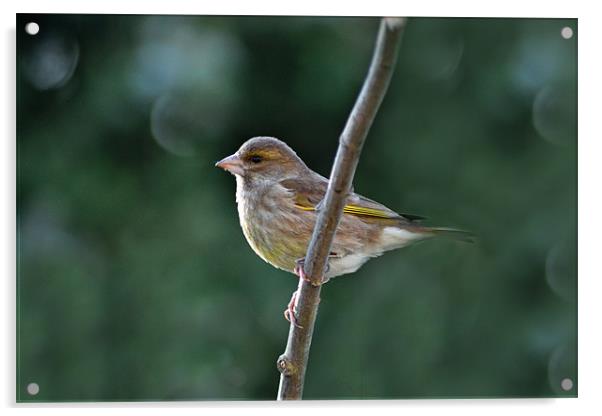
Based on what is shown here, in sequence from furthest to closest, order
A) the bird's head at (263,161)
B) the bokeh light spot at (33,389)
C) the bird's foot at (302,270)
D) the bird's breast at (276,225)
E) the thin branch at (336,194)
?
the bird's head at (263,161), the bokeh light spot at (33,389), the bird's breast at (276,225), the bird's foot at (302,270), the thin branch at (336,194)

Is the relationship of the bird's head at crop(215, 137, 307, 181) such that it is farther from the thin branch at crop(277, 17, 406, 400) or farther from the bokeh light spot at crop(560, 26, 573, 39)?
the bokeh light spot at crop(560, 26, 573, 39)

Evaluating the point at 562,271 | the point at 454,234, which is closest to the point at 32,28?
the point at 454,234

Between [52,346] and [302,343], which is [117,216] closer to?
[52,346]

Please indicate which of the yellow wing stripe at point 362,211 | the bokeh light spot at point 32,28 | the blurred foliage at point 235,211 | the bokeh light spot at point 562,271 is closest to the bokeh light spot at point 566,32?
the blurred foliage at point 235,211

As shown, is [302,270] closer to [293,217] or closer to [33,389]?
[293,217]

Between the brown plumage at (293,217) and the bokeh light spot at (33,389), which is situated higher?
the brown plumage at (293,217)

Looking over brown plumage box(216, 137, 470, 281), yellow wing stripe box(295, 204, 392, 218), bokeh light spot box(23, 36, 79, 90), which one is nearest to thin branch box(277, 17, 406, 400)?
brown plumage box(216, 137, 470, 281)

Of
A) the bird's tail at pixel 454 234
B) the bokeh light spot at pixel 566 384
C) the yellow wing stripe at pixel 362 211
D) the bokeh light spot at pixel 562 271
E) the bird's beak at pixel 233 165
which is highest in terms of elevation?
the bird's beak at pixel 233 165

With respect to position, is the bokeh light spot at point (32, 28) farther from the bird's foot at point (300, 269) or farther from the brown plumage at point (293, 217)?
the bird's foot at point (300, 269)
